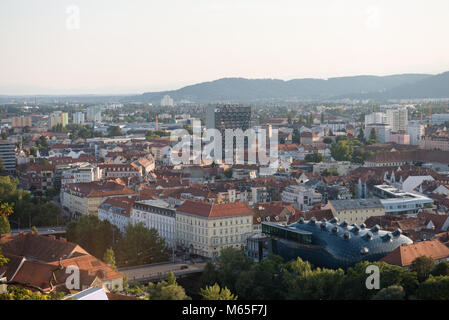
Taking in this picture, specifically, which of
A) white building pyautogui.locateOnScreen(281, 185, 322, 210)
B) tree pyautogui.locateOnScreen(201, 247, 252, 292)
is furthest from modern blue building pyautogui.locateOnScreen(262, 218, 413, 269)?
white building pyautogui.locateOnScreen(281, 185, 322, 210)

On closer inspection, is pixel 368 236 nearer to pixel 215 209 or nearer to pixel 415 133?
pixel 215 209

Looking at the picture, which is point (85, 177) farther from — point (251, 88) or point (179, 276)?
point (251, 88)

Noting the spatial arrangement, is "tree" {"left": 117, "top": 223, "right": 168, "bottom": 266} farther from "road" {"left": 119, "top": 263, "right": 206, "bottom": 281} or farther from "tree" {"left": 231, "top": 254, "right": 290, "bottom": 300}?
"tree" {"left": 231, "top": 254, "right": 290, "bottom": 300}

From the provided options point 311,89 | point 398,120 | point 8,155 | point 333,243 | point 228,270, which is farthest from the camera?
point 311,89

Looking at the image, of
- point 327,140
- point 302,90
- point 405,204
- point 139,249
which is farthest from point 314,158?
point 302,90
